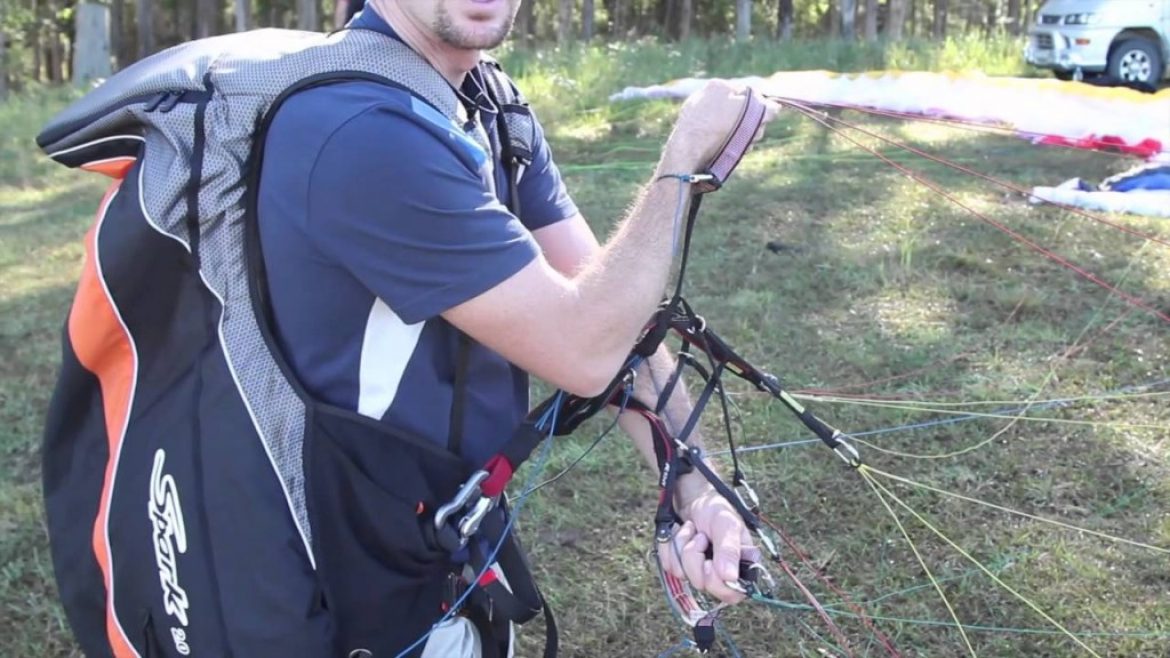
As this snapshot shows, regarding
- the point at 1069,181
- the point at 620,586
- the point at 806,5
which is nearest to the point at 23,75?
the point at 806,5

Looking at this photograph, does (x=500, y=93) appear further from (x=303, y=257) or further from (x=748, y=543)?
(x=748, y=543)

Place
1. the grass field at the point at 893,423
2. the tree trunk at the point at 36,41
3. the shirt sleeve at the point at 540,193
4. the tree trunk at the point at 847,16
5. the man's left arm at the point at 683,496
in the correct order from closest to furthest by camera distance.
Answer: the man's left arm at the point at 683,496 → the shirt sleeve at the point at 540,193 → the grass field at the point at 893,423 → the tree trunk at the point at 847,16 → the tree trunk at the point at 36,41

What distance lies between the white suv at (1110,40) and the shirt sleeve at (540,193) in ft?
35.5

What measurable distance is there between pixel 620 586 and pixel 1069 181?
4.66 m

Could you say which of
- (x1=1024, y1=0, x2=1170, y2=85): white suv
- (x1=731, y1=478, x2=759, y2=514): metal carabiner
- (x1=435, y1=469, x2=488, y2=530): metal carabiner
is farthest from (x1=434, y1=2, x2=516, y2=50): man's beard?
(x1=1024, y1=0, x2=1170, y2=85): white suv

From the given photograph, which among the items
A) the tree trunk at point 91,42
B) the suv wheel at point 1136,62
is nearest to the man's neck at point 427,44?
the suv wheel at point 1136,62

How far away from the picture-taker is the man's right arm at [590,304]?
141 centimetres

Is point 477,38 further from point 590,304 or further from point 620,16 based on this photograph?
point 620,16

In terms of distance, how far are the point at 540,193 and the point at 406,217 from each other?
548mm

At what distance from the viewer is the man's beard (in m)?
1.52

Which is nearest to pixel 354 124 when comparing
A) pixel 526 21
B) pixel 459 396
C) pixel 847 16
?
pixel 459 396

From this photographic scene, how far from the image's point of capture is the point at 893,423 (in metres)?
3.70

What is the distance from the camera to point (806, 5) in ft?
115

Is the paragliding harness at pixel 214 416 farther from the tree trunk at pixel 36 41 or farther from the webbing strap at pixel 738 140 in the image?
the tree trunk at pixel 36 41
